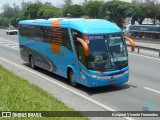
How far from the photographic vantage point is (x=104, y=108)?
1100 cm

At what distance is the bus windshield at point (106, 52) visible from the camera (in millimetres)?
12953

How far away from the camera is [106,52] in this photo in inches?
516

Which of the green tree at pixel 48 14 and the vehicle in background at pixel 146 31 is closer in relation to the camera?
the vehicle in background at pixel 146 31

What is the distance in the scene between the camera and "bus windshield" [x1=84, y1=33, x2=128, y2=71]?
42.5 feet

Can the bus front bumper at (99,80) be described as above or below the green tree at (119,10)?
below

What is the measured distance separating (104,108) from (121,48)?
11.2 feet

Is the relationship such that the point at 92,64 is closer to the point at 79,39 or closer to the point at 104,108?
the point at 79,39

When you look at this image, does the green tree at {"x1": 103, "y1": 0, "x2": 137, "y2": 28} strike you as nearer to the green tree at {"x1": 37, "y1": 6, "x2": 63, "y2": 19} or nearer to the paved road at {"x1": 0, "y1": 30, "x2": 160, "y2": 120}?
the green tree at {"x1": 37, "y1": 6, "x2": 63, "y2": 19}

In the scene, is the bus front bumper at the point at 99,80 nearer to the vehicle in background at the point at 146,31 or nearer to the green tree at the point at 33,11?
the vehicle in background at the point at 146,31

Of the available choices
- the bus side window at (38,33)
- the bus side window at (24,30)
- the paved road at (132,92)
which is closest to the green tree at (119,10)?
the bus side window at (24,30)

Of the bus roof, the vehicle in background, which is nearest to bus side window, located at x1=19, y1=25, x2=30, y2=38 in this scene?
the bus roof

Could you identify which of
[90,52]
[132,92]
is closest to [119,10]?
[132,92]

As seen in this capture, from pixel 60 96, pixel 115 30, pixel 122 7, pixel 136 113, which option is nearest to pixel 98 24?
pixel 115 30

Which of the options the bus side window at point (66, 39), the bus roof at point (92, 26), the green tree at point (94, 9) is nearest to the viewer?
the bus roof at point (92, 26)
